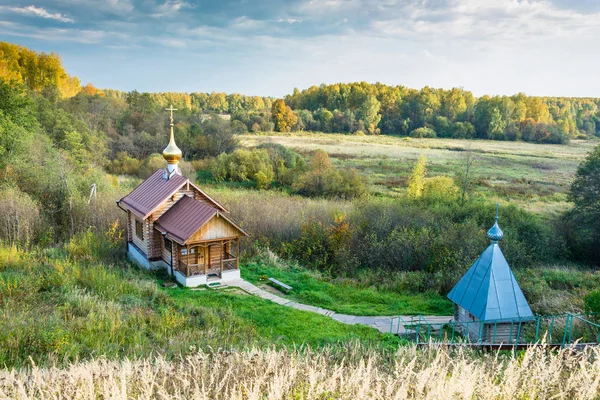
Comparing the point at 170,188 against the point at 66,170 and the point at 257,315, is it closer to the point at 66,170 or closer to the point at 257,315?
the point at 257,315

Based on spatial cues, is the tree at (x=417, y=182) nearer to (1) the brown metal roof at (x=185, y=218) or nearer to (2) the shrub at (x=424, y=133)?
(1) the brown metal roof at (x=185, y=218)

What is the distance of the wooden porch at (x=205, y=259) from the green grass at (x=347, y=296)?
1.31 metres

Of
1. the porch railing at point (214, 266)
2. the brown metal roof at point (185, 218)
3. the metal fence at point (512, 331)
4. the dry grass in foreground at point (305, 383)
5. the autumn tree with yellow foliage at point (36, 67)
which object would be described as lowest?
the metal fence at point (512, 331)

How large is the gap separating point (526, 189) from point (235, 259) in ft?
102

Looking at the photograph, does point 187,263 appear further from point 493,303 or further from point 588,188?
point 588,188

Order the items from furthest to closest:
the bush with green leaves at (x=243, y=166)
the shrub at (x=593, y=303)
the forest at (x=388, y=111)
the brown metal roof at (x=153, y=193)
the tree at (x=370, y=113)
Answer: the tree at (x=370, y=113) → the forest at (x=388, y=111) → the bush with green leaves at (x=243, y=166) → the brown metal roof at (x=153, y=193) → the shrub at (x=593, y=303)

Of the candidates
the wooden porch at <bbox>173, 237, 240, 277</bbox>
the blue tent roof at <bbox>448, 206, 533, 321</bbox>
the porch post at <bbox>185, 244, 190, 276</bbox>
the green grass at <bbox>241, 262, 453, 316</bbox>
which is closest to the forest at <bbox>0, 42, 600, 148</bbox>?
the green grass at <bbox>241, 262, 453, 316</bbox>

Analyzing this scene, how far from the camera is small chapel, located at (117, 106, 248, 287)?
16844 millimetres

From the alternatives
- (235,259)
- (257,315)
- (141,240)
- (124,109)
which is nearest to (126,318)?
(257,315)

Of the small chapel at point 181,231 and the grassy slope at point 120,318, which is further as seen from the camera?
the small chapel at point 181,231

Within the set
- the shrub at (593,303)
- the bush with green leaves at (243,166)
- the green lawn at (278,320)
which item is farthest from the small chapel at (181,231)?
the bush with green leaves at (243,166)

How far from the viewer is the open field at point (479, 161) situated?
3856 centimetres

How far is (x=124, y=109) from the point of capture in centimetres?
5269

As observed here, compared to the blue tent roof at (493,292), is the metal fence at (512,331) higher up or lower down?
lower down
